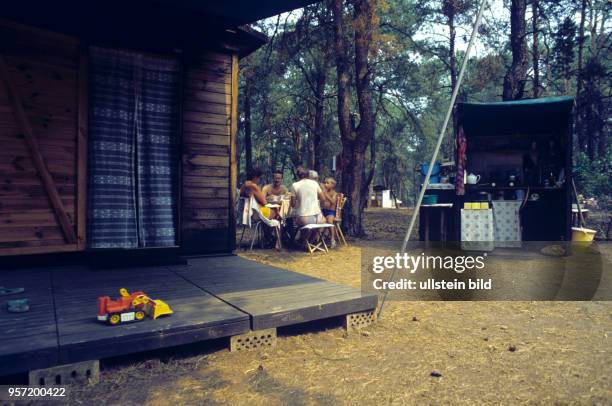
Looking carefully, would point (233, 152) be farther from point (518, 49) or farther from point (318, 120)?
point (318, 120)

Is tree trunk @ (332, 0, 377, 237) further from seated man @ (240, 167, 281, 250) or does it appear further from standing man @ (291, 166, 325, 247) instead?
seated man @ (240, 167, 281, 250)

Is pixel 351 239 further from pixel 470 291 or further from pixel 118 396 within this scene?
pixel 118 396

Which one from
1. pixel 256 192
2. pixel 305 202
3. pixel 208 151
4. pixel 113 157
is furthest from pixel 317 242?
pixel 113 157

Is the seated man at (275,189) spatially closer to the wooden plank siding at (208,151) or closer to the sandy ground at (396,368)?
the wooden plank siding at (208,151)

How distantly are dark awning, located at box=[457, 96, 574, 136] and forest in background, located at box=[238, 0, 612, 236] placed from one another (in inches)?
69.5

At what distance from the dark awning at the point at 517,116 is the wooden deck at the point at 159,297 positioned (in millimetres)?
6300

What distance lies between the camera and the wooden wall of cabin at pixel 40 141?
477 cm

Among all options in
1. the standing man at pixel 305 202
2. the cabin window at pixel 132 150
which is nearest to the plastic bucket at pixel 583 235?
the standing man at pixel 305 202

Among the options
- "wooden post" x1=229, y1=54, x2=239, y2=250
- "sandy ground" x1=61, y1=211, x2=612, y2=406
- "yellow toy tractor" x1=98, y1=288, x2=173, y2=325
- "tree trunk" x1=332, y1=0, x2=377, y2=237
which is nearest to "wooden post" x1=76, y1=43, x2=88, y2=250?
"wooden post" x1=229, y1=54, x2=239, y2=250

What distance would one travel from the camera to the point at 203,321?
313 cm

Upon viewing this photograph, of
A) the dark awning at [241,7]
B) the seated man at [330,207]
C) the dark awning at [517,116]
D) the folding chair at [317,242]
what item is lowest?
the folding chair at [317,242]

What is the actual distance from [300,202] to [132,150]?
408 cm

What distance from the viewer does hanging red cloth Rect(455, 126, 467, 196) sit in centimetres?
911

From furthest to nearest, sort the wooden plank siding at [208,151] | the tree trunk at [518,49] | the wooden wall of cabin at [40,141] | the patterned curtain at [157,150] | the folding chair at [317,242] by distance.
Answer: the tree trunk at [518,49]
the folding chair at [317,242]
the wooden plank siding at [208,151]
the patterned curtain at [157,150]
the wooden wall of cabin at [40,141]
